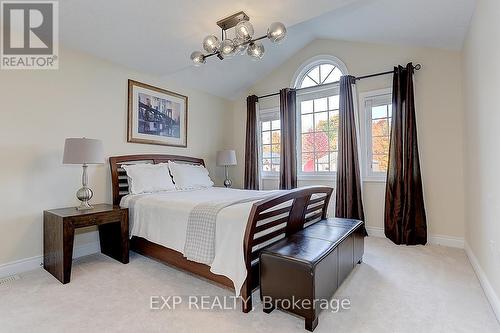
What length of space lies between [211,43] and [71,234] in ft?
7.65

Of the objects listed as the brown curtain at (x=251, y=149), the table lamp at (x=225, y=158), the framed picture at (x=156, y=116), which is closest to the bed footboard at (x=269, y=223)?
the brown curtain at (x=251, y=149)

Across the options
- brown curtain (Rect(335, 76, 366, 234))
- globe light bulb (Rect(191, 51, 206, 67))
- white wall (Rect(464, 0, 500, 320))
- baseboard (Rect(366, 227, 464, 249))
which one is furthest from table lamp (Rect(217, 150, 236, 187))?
white wall (Rect(464, 0, 500, 320))

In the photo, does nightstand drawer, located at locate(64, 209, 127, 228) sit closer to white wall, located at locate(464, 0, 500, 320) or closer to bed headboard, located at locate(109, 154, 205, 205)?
bed headboard, located at locate(109, 154, 205, 205)

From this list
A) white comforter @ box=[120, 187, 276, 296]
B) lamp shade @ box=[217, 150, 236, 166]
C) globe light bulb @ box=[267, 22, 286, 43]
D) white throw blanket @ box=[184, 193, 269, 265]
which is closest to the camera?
white comforter @ box=[120, 187, 276, 296]

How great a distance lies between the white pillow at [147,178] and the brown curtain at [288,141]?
190 centimetres

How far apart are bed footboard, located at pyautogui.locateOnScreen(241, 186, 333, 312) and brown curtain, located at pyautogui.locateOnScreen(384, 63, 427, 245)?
4.73 feet

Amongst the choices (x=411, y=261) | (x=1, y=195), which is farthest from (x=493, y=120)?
(x=1, y=195)

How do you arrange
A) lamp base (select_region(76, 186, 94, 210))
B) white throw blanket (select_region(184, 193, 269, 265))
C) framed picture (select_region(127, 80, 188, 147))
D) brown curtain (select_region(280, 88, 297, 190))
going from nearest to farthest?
white throw blanket (select_region(184, 193, 269, 265)) < lamp base (select_region(76, 186, 94, 210)) < framed picture (select_region(127, 80, 188, 147)) < brown curtain (select_region(280, 88, 297, 190))

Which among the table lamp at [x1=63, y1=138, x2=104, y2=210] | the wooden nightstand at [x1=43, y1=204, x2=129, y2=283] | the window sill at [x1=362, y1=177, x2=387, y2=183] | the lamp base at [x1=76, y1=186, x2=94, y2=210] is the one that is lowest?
the wooden nightstand at [x1=43, y1=204, x2=129, y2=283]

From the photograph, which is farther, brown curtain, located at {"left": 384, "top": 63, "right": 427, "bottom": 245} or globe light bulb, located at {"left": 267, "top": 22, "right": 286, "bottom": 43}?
brown curtain, located at {"left": 384, "top": 63, "right": 427, "bottom": 245}

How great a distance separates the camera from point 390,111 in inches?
148

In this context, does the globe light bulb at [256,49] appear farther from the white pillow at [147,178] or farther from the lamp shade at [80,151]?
the white pillow at [147,178]

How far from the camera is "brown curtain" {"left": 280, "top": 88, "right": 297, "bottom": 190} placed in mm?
4418

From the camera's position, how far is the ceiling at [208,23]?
2.48 meters
